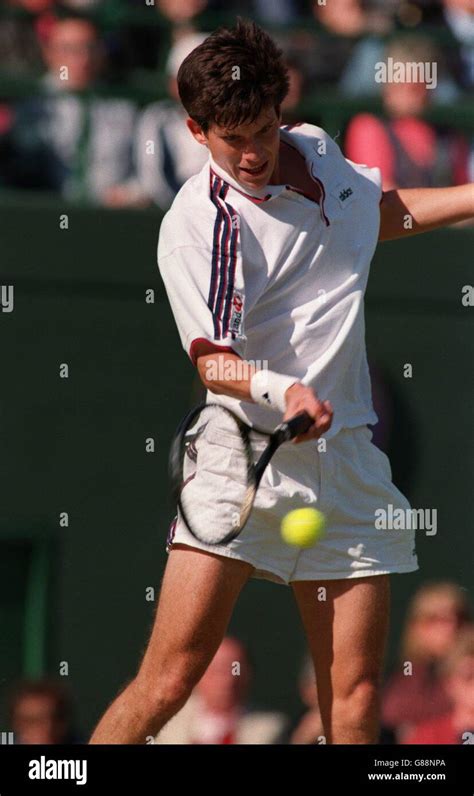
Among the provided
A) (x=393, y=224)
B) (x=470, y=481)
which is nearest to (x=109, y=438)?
(x=470, y=481)

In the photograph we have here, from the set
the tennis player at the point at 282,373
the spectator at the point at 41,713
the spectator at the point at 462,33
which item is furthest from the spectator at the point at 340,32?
the tennis player at the point at 282,373

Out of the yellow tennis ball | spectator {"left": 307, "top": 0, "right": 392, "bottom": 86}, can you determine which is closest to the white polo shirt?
the yellow tennis ball

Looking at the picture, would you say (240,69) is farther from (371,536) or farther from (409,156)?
(409,156)

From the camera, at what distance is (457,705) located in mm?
6016

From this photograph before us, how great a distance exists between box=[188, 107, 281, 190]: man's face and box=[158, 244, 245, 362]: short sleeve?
183 mm

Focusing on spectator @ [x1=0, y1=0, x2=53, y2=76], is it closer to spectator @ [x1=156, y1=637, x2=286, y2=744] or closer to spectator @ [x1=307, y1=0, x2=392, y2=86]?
spectator @ [x1=307, y1=0, x2=392, y2=86]

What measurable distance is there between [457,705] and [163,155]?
273 centimetres

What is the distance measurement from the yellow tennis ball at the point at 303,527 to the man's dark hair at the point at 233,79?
3.23 feet

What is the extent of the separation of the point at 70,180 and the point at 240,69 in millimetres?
3436

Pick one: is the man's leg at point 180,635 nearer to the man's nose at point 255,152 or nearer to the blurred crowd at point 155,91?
the man's nose at point 255,152

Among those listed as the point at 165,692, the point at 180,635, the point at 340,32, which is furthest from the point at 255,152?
the point at 340,32

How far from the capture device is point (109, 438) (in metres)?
7.09

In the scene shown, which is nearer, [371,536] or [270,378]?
[270,378]

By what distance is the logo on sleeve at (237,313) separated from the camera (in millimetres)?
3818
